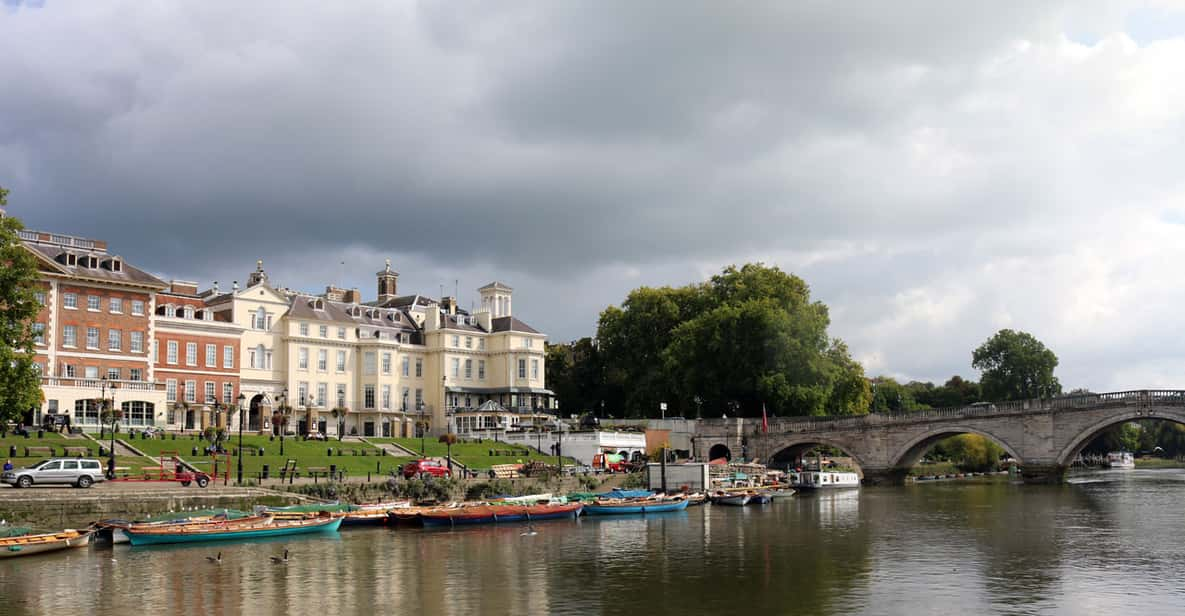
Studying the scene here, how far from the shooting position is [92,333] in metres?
65.3

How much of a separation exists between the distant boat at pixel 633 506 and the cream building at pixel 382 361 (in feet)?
97.8

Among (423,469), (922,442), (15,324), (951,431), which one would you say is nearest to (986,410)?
(951,431)

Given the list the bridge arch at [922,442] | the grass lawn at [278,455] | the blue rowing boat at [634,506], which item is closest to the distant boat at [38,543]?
the grass lawn at [278,455]

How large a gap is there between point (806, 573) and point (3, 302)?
33.0 metres

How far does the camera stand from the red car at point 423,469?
2213 inches

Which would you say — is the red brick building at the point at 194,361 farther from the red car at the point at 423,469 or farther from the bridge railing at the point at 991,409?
the bridge railing at the point at 991,409

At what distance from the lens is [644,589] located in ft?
94.9

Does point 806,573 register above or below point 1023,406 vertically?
below

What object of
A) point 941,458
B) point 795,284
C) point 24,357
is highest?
point 795,284

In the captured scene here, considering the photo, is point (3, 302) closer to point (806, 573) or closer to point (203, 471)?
point (203, 471)

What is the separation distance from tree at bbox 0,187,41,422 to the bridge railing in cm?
5508

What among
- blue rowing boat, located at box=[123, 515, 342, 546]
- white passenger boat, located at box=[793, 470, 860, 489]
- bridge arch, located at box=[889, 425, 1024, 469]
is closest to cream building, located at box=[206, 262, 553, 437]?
white passenger boat, located at box=[793, 470, 860, 489]

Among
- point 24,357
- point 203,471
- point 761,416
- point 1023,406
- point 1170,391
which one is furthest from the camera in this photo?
point 761,416

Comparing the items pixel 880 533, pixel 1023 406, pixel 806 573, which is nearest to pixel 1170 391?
pixel 1023 406
